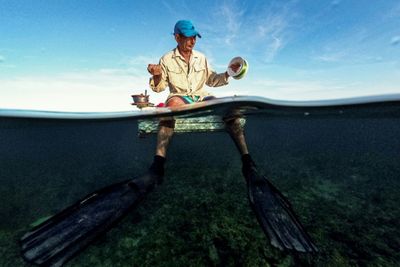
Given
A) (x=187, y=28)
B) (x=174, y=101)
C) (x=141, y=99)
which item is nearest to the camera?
(x=187, y=28)

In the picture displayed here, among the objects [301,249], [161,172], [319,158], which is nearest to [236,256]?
[301,249]

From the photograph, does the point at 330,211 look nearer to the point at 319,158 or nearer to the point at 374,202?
the point at 374,202

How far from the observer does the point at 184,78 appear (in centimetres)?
505

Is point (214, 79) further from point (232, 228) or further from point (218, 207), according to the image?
point (232, 228)

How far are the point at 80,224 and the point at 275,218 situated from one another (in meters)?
3.12

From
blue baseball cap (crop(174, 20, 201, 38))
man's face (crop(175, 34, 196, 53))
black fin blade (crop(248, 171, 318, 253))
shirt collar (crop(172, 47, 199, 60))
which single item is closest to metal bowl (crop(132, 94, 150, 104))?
shirt collar (crop(172, 47, 199, 60))

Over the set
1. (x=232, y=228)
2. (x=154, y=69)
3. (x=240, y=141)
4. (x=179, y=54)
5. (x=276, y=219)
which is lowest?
(x=232, y=228)

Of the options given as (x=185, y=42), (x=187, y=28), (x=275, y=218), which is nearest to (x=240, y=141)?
(x=275, y=218)

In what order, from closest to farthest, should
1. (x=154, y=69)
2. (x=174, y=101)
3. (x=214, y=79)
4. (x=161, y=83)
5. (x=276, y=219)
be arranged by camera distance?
(x=276, y=219) → (x=154, y=69) → (x=161, y=83) → (x=174, y=101) → (x=214, y=79)

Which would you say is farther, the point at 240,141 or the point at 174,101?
the point at 174,101

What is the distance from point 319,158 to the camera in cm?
993

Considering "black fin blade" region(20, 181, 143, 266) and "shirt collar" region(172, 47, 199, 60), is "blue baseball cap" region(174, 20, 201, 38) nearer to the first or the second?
"shirt collar" region(172, 47, 199, 60)

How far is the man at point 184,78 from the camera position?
4.59 metres

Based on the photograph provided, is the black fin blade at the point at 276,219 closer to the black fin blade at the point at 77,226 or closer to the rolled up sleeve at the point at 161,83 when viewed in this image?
the black fin blade at the point at 77,226
